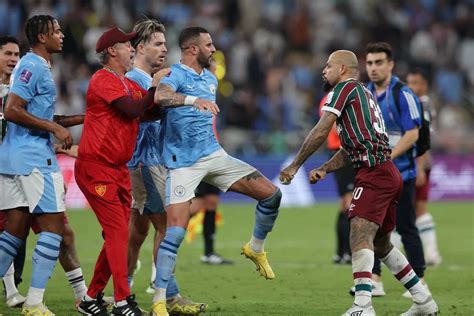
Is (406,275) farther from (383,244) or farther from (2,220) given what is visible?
(2,220)

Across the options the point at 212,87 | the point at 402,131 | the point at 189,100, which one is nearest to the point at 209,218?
the point at 402,131

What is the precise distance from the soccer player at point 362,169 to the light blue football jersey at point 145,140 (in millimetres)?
1534

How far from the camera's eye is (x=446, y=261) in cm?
1442

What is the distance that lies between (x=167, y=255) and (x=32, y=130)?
1.70m

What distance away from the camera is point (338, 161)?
382 inches

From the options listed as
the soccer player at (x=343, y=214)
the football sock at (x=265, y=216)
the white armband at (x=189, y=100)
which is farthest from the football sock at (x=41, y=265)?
the soccer player at (x=343, y=214)

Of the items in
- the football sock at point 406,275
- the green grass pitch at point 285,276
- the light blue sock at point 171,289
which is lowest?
the green grass pitch at point 285,276

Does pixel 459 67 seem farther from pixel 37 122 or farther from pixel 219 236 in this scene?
pixel 37 122

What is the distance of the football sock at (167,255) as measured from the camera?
9.22 meters

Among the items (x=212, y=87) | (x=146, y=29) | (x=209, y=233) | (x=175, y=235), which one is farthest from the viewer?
(x=209, y=233)

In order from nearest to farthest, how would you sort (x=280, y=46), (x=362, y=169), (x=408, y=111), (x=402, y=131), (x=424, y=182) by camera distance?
(x=362, y=169), (x=408, y=111), (x=402, y=131), (x=424, y=182), (x=280, y=46)

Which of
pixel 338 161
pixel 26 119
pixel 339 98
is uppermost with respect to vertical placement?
pixel 339 98

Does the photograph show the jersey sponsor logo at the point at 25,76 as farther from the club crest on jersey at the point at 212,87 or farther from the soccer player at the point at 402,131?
the soccer player at the point at 402,131

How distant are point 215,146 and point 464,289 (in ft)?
12.7
